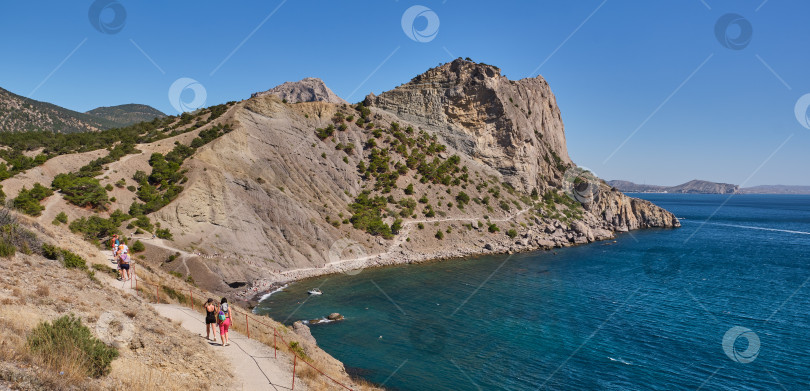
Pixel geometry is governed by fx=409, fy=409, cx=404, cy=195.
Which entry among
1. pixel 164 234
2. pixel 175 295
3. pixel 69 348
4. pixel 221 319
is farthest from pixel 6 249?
pixel 164 234

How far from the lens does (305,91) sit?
161m

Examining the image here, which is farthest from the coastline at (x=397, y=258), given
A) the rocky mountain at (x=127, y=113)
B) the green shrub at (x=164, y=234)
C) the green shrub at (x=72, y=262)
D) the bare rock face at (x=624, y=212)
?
the rocky mountain at (x=127, y=113)

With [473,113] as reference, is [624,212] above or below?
below

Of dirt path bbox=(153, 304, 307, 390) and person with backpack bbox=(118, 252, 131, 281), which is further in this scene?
person with backpack bbox=(118, 252, 131, 281)

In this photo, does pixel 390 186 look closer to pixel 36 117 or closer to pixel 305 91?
pixel 36 117

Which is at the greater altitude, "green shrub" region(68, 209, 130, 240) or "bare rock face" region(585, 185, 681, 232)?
"bare rock face" region(585, 185, 681, 232)

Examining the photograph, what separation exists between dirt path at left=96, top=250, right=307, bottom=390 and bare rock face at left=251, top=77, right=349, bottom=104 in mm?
145777

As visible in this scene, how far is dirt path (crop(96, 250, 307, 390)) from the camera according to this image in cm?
1260

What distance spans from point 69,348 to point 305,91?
529ft

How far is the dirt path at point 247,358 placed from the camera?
12.6 meters

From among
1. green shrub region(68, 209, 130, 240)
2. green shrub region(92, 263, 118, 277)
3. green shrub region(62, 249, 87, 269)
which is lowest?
green shrub region(92, 263, 118, 277)

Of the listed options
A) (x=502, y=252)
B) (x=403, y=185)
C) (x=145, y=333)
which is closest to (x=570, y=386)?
(x=145, y=333)

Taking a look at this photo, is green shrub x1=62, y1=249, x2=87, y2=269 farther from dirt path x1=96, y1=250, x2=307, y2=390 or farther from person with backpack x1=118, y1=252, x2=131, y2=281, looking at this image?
person with backpack x1=118, y1=252, x2=131, y2=281

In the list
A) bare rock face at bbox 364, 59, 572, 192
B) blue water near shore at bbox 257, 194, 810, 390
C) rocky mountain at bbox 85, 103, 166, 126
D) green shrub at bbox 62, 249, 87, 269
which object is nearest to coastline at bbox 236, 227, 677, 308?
blue water near shore at bbox 257, 194, 810, 390
